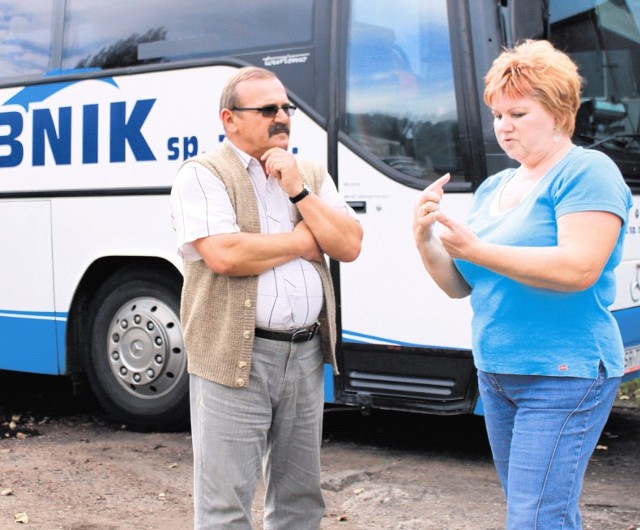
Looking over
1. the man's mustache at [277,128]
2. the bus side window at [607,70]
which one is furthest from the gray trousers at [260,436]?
the bus side window at [607,70]

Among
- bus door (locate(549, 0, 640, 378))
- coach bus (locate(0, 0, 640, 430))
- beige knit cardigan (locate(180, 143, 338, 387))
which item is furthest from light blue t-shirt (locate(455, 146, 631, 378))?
bus door (locate(549, 0, 640, 378))

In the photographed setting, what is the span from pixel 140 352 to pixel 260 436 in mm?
3280

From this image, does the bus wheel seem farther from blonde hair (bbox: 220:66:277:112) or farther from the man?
blonde hair (bbox: 220:66:277:112)

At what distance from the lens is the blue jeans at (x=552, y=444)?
279 centimetres

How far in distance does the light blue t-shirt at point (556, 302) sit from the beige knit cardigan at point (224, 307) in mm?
755

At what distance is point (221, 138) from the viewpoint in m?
6.08

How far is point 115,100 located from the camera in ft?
21.5

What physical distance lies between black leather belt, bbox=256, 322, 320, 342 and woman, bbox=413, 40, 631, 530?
61 cm

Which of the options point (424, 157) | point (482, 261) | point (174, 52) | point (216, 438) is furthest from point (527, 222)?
point (174, 52)

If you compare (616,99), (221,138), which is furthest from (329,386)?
(616,99)

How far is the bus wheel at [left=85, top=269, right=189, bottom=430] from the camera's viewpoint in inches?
250

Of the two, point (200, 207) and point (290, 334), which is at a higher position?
point (200, 207)

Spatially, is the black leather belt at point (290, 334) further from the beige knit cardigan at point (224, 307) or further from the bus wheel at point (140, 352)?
the bus wheel at point (140, 352)

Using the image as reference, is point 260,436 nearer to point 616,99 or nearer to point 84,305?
point 616,99
